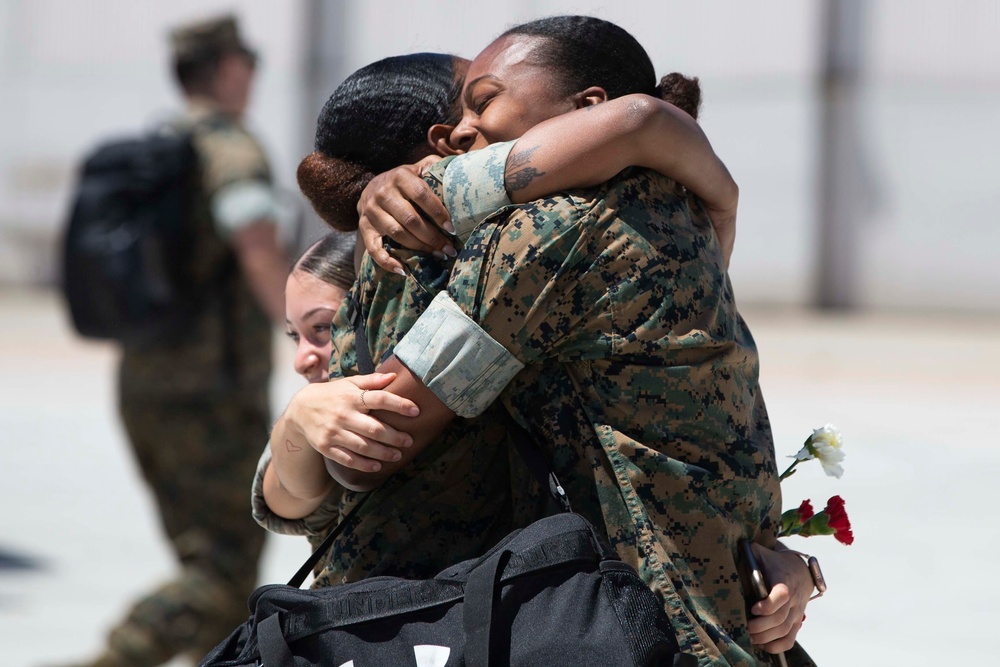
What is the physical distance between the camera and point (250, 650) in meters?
1.48

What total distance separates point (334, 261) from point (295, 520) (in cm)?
39

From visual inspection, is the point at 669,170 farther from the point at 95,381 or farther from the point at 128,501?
the point at 95,381

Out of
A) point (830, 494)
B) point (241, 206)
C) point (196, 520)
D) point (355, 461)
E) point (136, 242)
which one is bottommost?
point (830, 494)

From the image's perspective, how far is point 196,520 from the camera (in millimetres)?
4129

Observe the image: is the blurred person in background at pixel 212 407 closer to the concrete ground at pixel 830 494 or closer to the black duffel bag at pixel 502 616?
the concrete ground at pixel 830 494

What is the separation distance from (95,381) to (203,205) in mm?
6948

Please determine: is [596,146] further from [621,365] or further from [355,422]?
[355,422]

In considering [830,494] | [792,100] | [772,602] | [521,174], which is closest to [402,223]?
[521,174]

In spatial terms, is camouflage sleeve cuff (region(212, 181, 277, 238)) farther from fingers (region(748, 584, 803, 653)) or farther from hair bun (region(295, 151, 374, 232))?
fingers (region(748, 584, 803, 653))

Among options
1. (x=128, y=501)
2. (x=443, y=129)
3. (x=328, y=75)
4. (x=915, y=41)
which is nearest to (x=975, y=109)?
(x=915, y=41)

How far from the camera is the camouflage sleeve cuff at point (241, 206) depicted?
159 inches

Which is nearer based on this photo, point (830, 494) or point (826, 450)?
point (826, 450)

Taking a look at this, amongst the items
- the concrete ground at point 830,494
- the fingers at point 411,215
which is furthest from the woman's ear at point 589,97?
the concrete ground at point 830,494

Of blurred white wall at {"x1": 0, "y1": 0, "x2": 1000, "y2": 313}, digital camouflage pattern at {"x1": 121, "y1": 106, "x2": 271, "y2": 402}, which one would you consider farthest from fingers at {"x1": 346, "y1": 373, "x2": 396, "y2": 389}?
blurred white wall at {"x1": 0, "y1": 0, "x2": 1000, "y2": 313}
